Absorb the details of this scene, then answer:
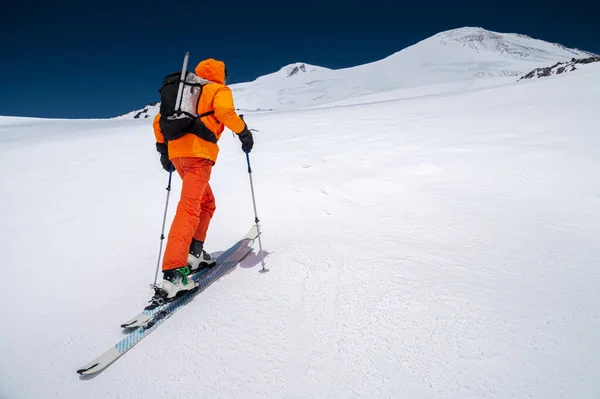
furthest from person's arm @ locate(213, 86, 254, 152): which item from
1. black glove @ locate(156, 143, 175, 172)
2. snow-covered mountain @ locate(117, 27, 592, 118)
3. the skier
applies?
snow-covered mountain @ locate(117, 27, 592, 118)

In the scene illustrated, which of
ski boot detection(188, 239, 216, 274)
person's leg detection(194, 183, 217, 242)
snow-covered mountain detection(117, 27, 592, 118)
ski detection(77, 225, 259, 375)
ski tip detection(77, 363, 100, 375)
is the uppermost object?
snow-covered mountain detection(117, 27, 592, 118)

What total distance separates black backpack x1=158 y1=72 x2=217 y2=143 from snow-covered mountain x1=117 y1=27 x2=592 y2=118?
46997 millimetres

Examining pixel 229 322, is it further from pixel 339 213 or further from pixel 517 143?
pixel 517 143

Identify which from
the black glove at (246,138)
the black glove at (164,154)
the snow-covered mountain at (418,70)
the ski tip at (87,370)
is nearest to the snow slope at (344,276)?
the ski tip at (87,370)

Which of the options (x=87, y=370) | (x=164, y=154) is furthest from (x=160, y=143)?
(x=87, y=370)

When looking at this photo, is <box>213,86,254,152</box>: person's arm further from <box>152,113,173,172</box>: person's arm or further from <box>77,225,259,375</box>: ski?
<box>77,225,259,375</box>: ski

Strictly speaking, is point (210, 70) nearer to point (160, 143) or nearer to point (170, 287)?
point (160, 143)

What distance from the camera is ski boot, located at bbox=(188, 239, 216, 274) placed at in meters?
3.65

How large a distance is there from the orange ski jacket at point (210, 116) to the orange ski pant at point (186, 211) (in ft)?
0.30

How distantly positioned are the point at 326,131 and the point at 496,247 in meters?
6.24

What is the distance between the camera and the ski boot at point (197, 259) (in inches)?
144

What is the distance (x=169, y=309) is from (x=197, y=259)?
77cm

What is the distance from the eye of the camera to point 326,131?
30.0ft

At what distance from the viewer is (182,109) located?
3.13 m
